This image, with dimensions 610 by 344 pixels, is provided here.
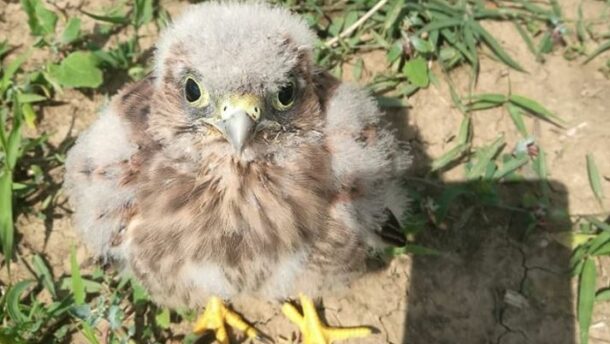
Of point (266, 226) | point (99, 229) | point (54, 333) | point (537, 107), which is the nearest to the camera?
point (266, 226)

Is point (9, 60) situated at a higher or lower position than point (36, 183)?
higher

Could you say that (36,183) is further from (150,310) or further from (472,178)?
(472,178)

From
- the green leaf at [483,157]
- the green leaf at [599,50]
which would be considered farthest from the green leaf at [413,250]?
the green leaf at [599,50]

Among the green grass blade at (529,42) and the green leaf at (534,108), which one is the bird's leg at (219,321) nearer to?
the green leaf at (534,108)

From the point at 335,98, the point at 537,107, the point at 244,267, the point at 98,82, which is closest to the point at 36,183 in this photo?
the point at 98,82

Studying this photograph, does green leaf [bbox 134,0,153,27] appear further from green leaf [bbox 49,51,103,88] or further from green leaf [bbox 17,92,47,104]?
green leaf [bbox 17,92,47,104]

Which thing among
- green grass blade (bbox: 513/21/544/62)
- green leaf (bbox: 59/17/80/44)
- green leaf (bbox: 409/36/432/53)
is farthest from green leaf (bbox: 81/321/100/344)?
green grass blade (bbox: 513/21/544/62)
